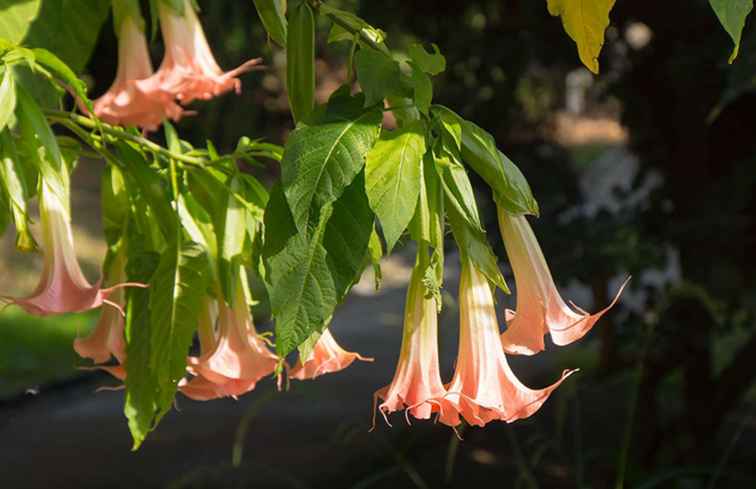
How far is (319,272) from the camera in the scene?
72cm

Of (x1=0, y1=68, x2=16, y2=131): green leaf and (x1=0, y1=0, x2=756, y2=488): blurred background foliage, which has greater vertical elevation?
(x1=0, y1=68, x2=16, y2=131): green leaf

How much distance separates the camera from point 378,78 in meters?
0.74

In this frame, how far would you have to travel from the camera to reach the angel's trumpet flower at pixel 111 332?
3.35 feet

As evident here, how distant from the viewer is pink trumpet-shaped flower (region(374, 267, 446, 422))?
78 centimetres

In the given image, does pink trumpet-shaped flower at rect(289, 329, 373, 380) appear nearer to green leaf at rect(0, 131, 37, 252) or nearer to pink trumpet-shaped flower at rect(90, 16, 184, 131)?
green leaf at rect(0, 131, 37, 252)

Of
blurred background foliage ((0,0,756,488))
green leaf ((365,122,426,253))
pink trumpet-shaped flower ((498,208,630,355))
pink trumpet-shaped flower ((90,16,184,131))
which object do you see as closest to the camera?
green leaf ((365,122,426,253))

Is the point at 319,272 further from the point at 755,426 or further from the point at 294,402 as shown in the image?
the point at 294,402

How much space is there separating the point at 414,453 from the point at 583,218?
2.82ft

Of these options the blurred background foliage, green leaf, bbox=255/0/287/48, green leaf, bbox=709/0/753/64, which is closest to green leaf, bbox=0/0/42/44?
green leaf, bbox=255/0/287/48

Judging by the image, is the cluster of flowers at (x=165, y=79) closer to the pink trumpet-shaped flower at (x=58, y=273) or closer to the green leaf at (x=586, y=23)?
the pink trumpet-shaped flower at (x=58, y=273)

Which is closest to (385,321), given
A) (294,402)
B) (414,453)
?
(294,402)

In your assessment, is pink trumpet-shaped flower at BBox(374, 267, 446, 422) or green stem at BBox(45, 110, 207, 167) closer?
pink trumpet-shaped flower at BBox(374, 267, 446, 422)

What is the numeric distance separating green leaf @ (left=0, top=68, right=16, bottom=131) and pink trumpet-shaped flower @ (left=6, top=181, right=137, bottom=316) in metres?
0.08

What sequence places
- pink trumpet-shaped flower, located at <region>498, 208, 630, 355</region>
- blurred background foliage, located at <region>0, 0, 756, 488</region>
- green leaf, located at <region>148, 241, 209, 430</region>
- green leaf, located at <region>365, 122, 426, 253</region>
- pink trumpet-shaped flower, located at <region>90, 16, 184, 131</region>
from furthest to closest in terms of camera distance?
blurred background foliage, located at <region>0, 0, 756, 488</region> → pink trumpet-shaped flower, located at <region>90, 16, 184, 131</region> → green leaf, located at <region>148, 241, 209, 430</region> → pink trumpet-shaped flower, located at <region>498, 208, 630, 355</region> → green leaf, located at <region>365, 122, 426, 253</region>
